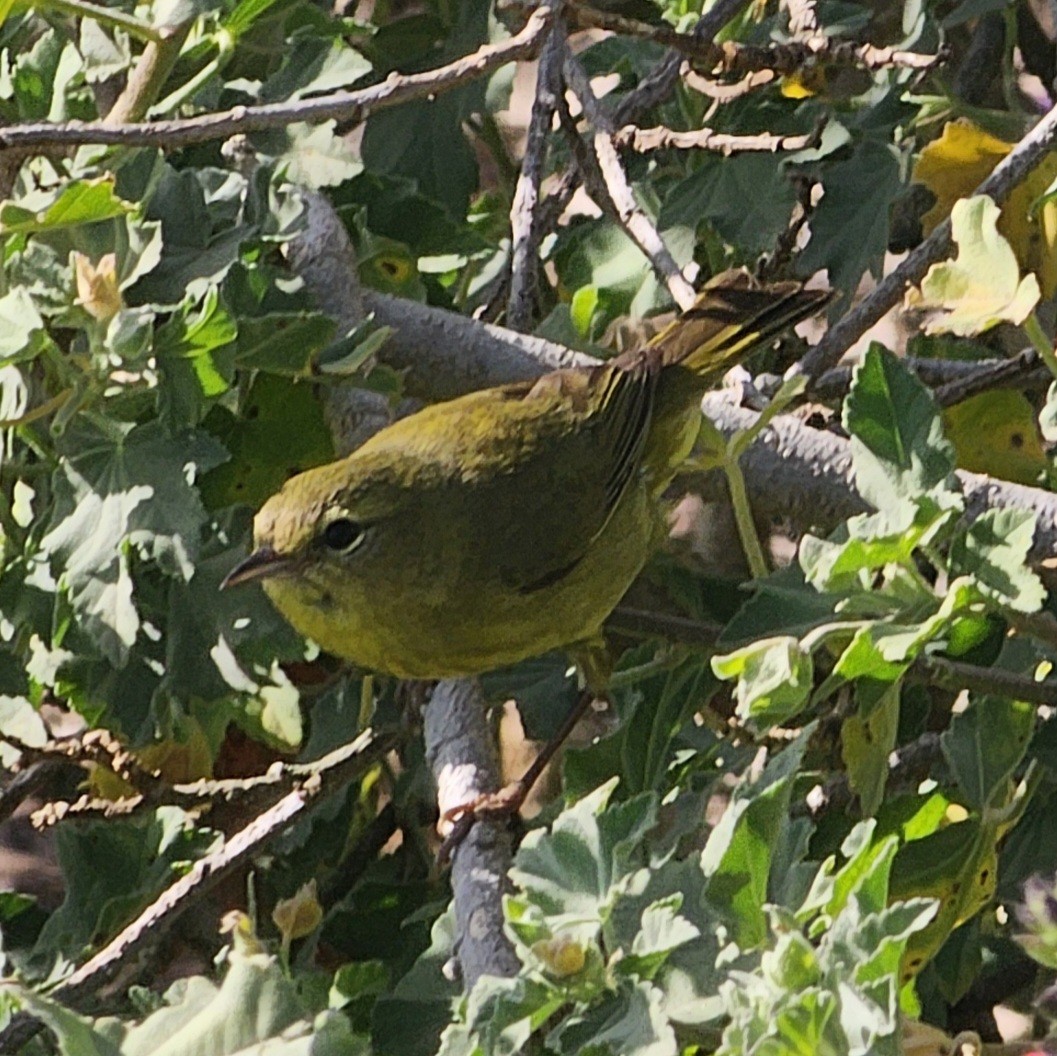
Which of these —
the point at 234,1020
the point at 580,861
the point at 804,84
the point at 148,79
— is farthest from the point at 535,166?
the point at 234,1020

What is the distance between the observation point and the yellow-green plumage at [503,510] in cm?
223

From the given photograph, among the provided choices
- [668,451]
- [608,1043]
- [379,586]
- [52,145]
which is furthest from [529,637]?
[608,1043]

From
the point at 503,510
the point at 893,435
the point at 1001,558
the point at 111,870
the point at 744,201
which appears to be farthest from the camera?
the point at 503,510

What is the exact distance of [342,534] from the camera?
7.61 ft

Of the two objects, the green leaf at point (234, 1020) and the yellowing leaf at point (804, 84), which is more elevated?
the yellowing leaf at point (804, 84)

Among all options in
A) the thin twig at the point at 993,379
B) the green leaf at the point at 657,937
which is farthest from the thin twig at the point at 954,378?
the green leaf at the point at 657,937

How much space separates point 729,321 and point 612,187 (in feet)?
1.48

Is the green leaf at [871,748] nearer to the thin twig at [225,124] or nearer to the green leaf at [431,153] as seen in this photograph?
the thin twig at [225,124]

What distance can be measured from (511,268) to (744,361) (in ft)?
1.68

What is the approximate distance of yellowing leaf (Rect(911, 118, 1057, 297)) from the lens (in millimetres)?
2027

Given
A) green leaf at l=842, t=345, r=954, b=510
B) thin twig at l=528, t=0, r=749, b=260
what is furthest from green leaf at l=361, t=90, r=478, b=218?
green leaf at l=842, t=345, r=954, b=510

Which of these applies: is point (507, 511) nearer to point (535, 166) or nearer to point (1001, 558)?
point (535, 166)

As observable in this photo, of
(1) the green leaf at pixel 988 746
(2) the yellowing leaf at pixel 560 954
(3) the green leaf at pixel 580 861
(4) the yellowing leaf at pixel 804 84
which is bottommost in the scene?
(1) the green leaf at pixel 988 746

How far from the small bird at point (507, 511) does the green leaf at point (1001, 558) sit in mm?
699
